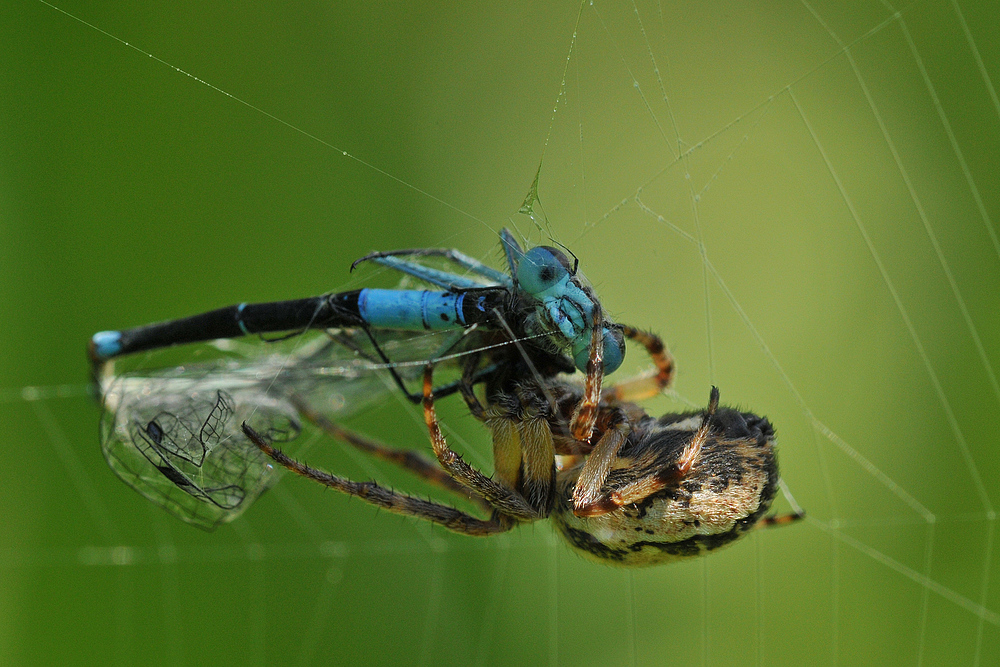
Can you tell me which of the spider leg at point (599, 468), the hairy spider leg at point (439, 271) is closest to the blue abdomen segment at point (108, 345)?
the hairy spider leg at point (439, 271)

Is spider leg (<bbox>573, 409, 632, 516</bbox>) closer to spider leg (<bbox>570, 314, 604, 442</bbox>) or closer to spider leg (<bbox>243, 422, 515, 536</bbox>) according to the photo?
spider leg (<bbox>570, 314, 604, 442</bbox>)

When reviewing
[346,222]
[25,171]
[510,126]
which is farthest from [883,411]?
[25,171]

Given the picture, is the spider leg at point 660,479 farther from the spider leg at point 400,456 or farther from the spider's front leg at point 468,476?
the spider leg at point 400,456

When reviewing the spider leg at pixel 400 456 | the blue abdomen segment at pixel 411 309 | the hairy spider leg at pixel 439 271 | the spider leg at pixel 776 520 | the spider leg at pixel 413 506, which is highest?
the hairy spider leg at pixel 439 271

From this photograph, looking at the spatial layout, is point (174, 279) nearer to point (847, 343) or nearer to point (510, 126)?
point (510, 126)

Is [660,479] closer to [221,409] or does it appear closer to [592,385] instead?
[592,385]

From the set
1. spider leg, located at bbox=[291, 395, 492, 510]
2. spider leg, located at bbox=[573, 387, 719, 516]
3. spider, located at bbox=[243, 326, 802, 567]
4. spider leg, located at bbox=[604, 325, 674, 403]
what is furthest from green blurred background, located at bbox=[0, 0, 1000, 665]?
spider leg, located at bbox=[573, 387, 719, 516]

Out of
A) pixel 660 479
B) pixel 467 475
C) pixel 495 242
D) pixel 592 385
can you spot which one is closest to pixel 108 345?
pixel 467 475
